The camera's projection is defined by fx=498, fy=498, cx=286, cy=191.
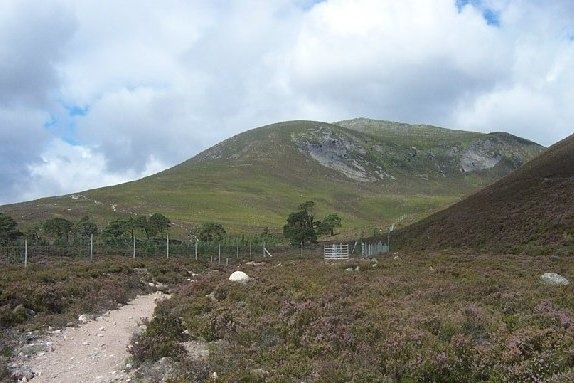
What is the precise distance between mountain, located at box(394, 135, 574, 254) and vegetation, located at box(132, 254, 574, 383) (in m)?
19.9

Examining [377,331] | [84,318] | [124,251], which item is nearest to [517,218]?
[124,251]

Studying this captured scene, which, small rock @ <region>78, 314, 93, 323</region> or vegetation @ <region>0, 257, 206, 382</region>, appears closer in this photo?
vegetation @ <region>0, 257, 206, 382</region>

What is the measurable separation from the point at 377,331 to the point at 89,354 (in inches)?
309

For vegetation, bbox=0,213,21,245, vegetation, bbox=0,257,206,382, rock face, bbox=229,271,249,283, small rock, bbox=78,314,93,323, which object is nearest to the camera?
vegetation, bbox=0,257,206,382

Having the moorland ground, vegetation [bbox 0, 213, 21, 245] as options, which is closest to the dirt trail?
the moorland ground

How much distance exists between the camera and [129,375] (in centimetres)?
1166

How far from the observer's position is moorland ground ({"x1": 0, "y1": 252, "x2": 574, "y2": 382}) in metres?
10.0

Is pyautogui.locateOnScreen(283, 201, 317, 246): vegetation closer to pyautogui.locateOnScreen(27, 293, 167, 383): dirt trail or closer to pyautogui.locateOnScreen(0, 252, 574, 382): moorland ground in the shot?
pyautogui.locateOnScreen(0, 252, 574, 382): moorland ground

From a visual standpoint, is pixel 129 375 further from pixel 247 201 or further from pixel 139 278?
pixel 247 201

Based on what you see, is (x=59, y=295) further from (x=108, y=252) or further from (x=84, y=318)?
(x=108, y=252)

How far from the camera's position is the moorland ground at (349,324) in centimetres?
1005

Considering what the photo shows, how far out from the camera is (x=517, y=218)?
44.7 m

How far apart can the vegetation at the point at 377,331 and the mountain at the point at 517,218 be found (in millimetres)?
19934

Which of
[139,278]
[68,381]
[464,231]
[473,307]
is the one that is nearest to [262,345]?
[68,381]
